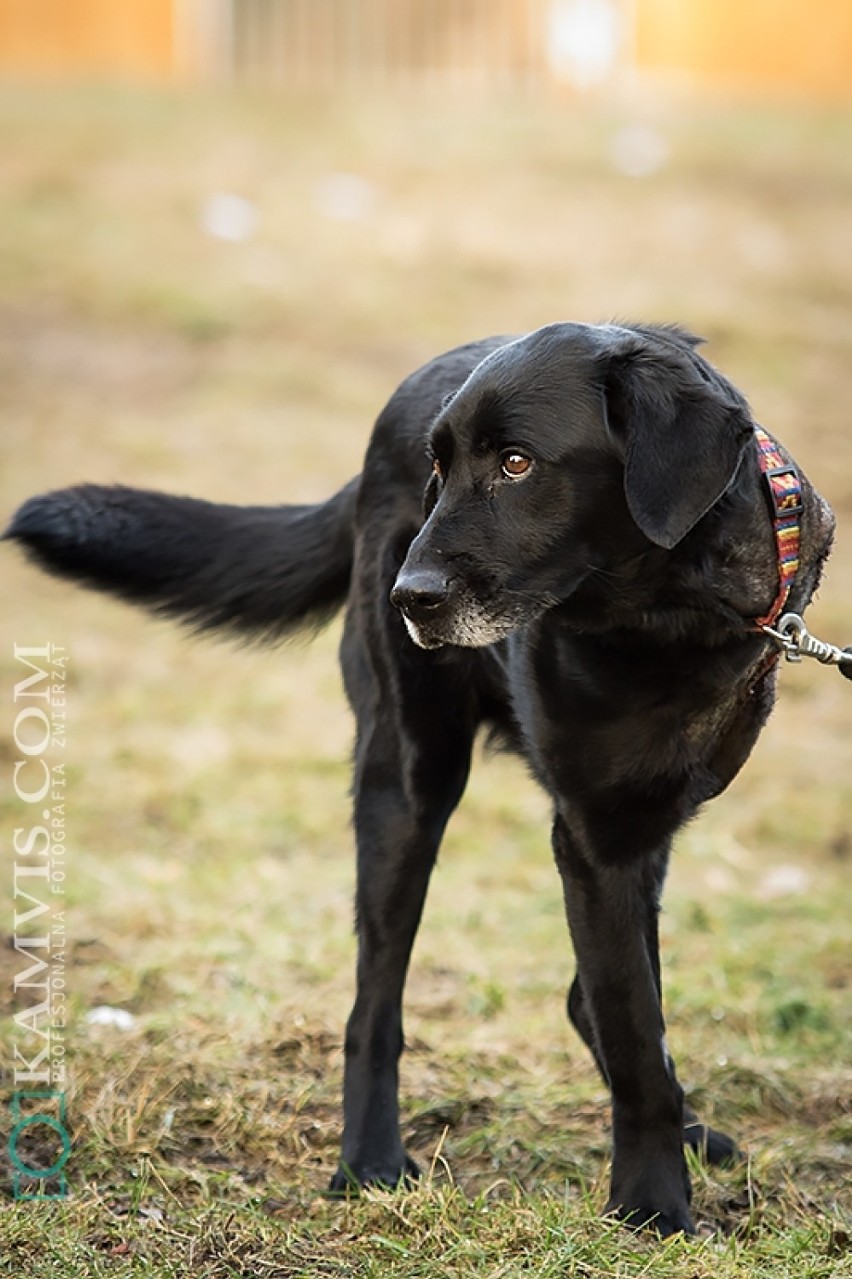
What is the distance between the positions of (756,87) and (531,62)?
1970mm

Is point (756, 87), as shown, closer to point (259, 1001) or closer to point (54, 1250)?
point (259, 1001)

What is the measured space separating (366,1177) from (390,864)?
575 mm

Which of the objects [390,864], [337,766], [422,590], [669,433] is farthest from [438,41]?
[422,590]

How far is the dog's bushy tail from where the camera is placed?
11.2ft

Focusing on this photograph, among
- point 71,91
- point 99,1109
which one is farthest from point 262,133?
point 99,1109

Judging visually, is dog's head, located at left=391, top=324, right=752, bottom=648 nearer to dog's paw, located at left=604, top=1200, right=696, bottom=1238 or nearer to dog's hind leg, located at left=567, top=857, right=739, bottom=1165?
dog's hind leg, located at left=567, top=857, right=739, bottom=1165

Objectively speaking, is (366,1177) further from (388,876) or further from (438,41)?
(438,41)

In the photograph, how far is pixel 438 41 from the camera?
1435cm

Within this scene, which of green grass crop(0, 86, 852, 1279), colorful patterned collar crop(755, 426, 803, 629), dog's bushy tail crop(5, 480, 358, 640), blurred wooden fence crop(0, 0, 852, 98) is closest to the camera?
colorful patterned collar crop(755, 426, 803, 629)

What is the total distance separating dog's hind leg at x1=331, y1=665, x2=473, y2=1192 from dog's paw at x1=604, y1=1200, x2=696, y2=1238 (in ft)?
1.72

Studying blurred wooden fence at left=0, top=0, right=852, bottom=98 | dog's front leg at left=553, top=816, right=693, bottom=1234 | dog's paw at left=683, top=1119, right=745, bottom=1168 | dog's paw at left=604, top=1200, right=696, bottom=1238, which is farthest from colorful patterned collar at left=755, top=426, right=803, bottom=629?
blurred wooden fence at left=0, top=0, right=852, bottom=98

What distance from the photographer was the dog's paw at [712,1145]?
10.2 feet

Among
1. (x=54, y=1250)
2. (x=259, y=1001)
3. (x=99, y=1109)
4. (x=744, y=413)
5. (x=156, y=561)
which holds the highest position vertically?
(x=744, y=413)

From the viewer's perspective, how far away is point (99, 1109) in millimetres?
3164
